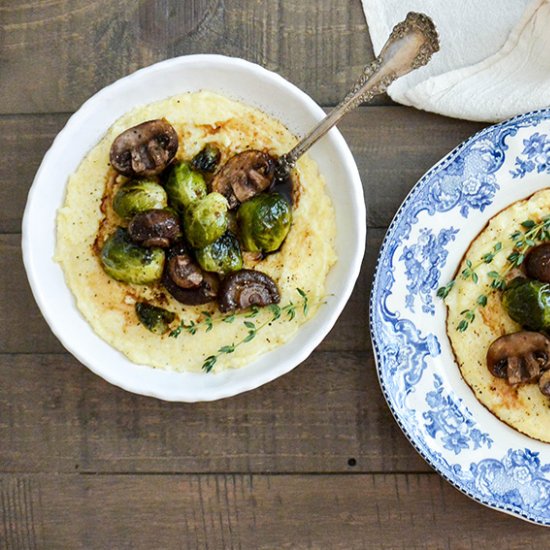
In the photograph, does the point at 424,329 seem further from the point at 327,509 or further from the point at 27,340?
the point at 27,340

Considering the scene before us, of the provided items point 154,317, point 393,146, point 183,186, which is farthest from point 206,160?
point 393,146

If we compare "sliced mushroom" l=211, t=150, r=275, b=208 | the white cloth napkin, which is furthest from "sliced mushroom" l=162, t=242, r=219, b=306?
the white cloth napkin

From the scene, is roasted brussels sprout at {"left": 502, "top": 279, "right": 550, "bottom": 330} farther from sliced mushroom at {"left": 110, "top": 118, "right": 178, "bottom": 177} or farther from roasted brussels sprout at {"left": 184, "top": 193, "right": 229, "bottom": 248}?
sliced mushroom at {"left": 110, "top": 118, "right": 178, "bottom": 177}

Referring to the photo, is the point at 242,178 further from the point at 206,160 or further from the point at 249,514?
the point at 249,514

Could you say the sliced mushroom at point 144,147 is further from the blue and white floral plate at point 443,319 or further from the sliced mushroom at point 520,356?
the sliced mushroom at point 520,356

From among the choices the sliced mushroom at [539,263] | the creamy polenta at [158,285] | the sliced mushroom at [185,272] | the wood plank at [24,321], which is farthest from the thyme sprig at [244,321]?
the sliced mushroom at [539,263]
